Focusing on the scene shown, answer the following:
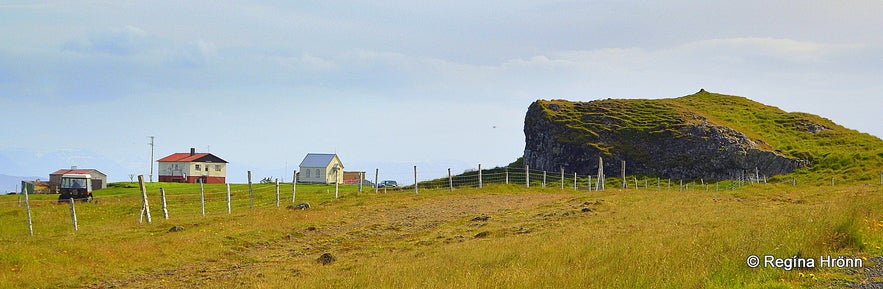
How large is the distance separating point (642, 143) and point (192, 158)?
210 ft

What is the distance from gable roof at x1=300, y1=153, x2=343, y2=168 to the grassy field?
226 feet

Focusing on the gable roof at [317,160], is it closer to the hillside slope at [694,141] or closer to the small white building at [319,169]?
the small white building at [319,169]

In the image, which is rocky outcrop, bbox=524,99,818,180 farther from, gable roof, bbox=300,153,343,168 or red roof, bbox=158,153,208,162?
red roof, bbox=158,153,208,162

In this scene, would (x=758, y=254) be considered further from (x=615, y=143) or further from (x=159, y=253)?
(x=615, y=143)

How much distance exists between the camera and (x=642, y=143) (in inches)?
3346

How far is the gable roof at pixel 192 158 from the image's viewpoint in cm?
10281

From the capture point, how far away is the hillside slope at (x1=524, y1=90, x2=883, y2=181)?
72938 mm

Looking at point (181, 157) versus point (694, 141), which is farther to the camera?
point (181, 157)

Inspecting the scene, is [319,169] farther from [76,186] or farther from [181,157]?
[76,186]

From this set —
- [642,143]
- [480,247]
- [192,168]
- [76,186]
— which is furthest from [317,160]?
[480,247]

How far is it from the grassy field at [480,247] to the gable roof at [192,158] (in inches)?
2904

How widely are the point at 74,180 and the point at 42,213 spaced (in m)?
22.6

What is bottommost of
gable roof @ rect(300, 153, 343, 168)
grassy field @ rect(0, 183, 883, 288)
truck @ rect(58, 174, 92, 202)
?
grassy field @ rect(0, 183, 883, 288)

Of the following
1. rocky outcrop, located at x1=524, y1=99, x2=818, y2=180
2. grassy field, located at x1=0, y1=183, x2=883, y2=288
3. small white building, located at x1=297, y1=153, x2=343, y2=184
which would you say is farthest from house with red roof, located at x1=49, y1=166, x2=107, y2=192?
grassy field, located at x1=0, y1=183, x2=883, y2=288
